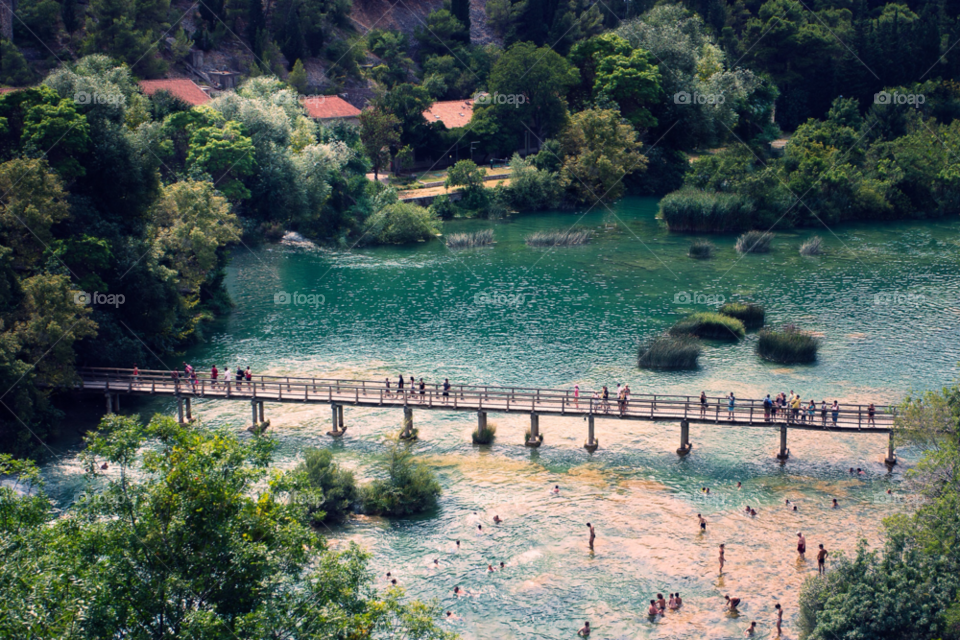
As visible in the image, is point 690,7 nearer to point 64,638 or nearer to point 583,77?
point 583,77

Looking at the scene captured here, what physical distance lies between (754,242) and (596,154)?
2555cm

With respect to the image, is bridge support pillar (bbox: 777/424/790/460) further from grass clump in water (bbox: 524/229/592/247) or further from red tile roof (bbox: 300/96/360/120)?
red tile roof (bbox: 300/96/360/120)

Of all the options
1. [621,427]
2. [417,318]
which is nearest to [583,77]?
[417,318]

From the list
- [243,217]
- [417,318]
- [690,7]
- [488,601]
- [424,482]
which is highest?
[690,7]

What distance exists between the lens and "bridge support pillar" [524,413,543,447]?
55.3 metres

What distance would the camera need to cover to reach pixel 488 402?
56.8m

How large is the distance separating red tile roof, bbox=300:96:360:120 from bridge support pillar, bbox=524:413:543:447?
245 feet

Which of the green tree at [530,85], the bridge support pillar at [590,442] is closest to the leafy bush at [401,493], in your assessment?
the bridge support pillar at [590,442]

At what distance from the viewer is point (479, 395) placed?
5625cm

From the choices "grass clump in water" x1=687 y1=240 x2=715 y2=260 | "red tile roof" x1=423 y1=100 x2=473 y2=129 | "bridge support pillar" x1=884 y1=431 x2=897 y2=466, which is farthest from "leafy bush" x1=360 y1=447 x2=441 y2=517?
"red tile roof" x1=423 y1=100 x2=473 y2=129

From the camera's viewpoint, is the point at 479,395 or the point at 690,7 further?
the point at 690,7

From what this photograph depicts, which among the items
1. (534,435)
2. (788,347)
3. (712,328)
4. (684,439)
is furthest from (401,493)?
(712,328)

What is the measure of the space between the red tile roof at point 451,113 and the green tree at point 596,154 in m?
17.5

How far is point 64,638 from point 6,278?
35630 millimetres
